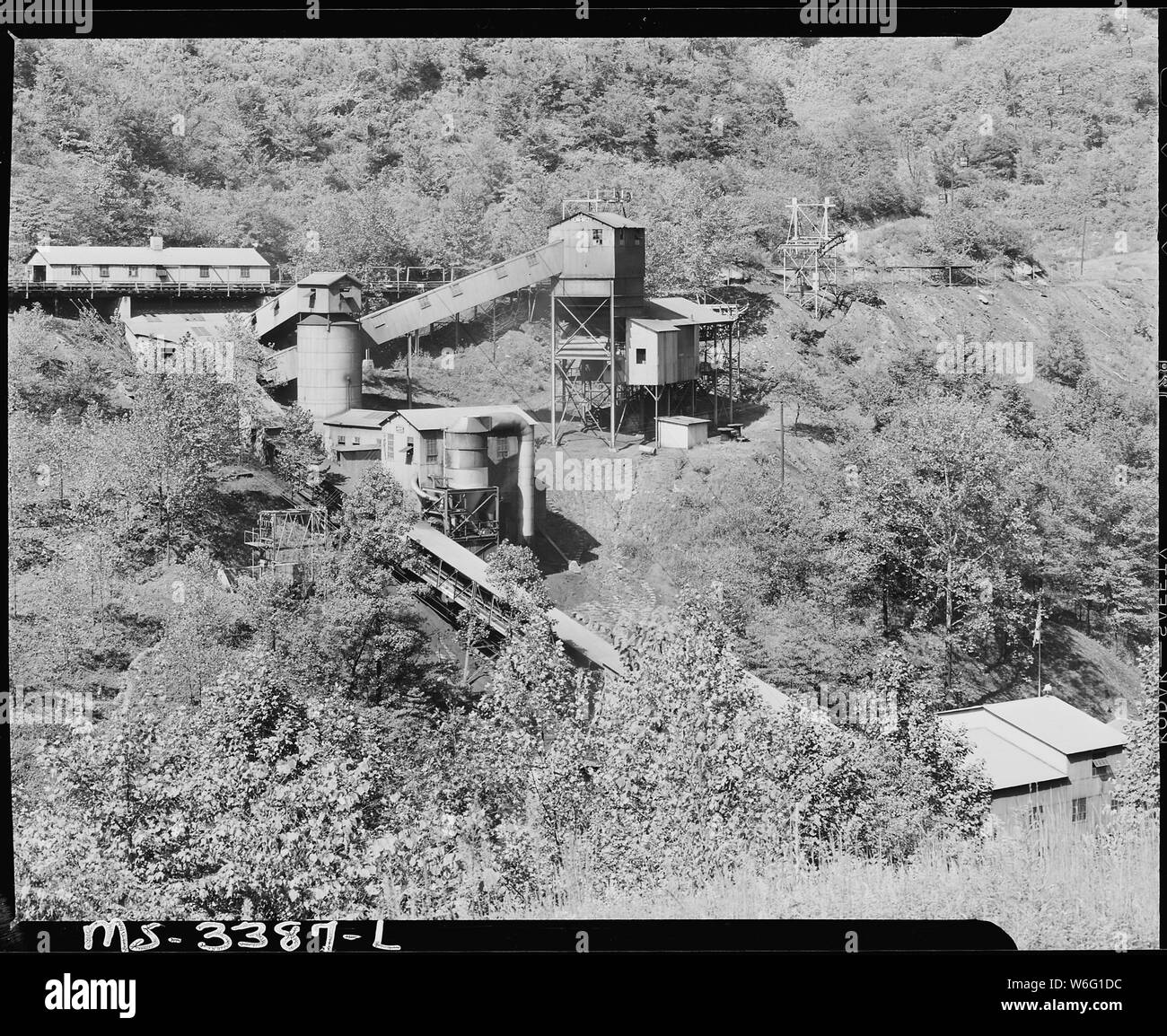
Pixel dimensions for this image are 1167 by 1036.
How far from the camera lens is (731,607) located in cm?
1380

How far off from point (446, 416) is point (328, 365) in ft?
7.25

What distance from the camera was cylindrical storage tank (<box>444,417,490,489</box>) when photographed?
46.4ft

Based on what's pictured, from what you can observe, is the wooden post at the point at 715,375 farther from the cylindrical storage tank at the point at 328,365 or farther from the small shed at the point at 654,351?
the cylindrical storage tank at the point at 328,365

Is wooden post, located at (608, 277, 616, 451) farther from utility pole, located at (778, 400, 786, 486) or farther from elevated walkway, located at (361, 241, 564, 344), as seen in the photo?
utility pole, located at (778, 400, 786, 486)

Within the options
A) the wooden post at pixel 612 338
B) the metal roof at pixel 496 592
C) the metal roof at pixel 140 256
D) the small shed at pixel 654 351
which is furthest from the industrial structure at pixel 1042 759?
the metal roof at pixel 140 256

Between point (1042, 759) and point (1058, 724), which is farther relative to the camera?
point (1058, 724)

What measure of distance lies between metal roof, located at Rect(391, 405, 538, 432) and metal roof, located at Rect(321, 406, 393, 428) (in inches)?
8.9

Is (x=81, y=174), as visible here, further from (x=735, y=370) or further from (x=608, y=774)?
(x=608, y=774)

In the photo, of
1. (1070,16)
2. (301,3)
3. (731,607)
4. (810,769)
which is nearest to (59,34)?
(301,3)

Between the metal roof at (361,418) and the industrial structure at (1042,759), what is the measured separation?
733 centimetres

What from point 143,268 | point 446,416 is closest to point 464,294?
point 446,416

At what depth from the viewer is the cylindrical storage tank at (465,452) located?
46.4ft

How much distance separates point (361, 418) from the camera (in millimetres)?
15297

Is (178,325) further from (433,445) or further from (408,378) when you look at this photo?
(433,445)
